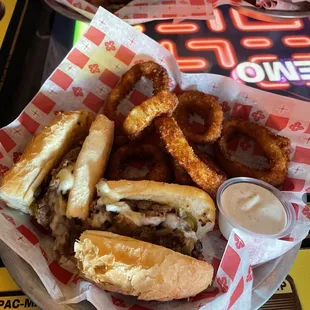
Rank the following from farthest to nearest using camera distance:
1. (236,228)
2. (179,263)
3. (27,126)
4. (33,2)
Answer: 1. (33,2)
2. (27,126)
3. (236,228)
4. (179,263)

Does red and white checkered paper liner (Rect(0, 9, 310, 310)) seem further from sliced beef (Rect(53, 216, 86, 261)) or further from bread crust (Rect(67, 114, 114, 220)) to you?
bread crust (Rect(67, 114, 114, 220))

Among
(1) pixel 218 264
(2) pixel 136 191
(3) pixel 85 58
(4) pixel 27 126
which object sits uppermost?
(3) pixel 85 58

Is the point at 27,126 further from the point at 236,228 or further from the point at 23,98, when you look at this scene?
the point at 236,228

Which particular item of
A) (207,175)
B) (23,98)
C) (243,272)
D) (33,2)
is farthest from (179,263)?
(33,2)

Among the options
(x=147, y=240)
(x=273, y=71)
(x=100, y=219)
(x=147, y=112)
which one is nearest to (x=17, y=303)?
(x=100, y=219)

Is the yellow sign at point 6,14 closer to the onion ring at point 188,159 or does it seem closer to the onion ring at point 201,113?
the onion ring at point 201,113

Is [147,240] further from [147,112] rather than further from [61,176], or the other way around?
[147,112]
